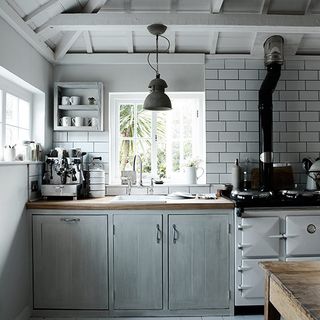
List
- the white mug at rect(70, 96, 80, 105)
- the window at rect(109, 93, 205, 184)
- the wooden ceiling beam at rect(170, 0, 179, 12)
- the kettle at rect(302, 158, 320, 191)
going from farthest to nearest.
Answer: the window at rect(109, 93, 205, 184) → the white mug at rect(70, 96, 80, 105) → the kettle at rect(302, 158, 320, 191) → the wooden ceiling beam at rect(170, 0, 179, 12)

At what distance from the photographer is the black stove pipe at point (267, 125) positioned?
3.21 metres

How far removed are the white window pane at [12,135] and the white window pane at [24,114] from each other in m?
0.12

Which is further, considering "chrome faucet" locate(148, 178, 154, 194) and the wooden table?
"chrome faucet" locate(148, 178, 154, 194)

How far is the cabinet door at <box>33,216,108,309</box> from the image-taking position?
111 inches

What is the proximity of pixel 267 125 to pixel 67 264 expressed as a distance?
2214 mm

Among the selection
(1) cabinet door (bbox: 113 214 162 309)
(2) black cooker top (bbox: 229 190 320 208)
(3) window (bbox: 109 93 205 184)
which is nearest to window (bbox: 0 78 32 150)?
(3) window (bbox: 109 93 205 184)

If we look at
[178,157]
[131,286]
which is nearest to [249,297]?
[131,286]

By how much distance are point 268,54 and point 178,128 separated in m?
1.15

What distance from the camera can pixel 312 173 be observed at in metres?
3.33

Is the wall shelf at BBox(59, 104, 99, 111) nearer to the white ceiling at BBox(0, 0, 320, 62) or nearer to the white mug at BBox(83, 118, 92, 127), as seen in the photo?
the white mug at BBox(83, 118, 92, 127)

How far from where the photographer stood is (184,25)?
2.81 m

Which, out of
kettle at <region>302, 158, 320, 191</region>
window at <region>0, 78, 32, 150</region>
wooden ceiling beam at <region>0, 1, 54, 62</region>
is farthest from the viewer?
kettle at <region>302, 158, 320, 191</region>

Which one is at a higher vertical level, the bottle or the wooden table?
the bottle

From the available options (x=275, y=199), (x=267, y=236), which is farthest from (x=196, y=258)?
(x=275, y=199)
